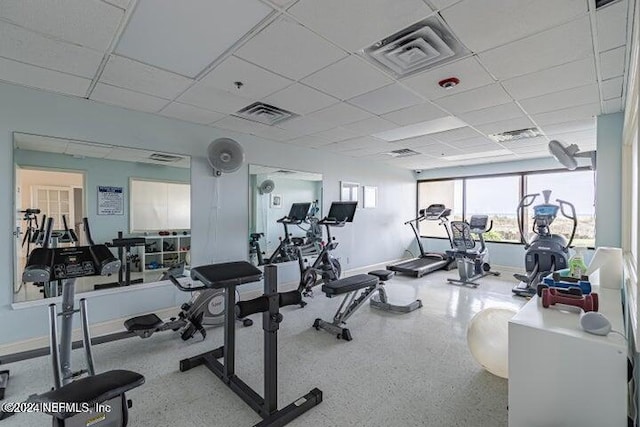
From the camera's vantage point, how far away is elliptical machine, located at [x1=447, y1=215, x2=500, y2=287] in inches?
221

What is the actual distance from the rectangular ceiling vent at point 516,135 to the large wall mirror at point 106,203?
4701 mm

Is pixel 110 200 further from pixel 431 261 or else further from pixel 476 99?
pixel 431 261

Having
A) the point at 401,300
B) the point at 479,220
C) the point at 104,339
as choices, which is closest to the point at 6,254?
the point at 104,339

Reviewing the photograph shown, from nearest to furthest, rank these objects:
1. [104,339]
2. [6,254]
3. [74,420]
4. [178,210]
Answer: [74,420]
[104,339]
[6,254]
[178,210]

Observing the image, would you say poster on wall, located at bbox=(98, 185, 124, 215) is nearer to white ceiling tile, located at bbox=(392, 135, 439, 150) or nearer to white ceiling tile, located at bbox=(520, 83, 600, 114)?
white ceiling tile, located at bbox=(392, 135, 439, 150)

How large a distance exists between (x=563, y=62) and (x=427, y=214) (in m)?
4.46

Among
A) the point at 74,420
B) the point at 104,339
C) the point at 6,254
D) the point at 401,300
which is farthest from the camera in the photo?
the point at 401,300

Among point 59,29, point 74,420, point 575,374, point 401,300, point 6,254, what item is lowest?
point 401,300

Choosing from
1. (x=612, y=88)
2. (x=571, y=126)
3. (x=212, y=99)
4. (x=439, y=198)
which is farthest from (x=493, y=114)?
(x=439, y=198)

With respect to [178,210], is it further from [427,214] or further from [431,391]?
[427,214]

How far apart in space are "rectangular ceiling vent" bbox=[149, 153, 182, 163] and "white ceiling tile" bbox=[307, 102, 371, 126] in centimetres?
187

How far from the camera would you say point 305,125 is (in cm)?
407

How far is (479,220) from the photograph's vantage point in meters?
6.00

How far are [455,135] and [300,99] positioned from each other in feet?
9.05
